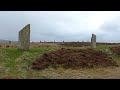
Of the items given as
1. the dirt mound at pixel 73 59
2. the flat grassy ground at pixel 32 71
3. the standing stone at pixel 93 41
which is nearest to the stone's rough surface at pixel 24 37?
the flat grassy ground at pixel 32 71

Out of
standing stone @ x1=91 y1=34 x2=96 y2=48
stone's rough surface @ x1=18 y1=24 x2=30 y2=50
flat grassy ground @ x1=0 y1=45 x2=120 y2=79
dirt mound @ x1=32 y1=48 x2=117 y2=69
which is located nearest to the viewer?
flat grassy ground @ x1=0 y1=45 x2=120 y2=79

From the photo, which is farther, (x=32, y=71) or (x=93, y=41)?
(x=93, y=41)

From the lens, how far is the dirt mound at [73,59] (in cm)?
2131

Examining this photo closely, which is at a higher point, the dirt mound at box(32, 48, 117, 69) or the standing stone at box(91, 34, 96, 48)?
the standing stone at box(91, 34, 96, 48)

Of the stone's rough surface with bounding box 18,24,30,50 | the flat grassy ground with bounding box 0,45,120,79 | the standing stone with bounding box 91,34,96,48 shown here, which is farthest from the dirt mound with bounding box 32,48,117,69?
the standing stone with bounding box 91,34,96,48

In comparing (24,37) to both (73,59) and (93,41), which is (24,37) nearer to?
(73,59)

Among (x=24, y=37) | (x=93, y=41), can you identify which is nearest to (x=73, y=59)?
(x=24, y=37)

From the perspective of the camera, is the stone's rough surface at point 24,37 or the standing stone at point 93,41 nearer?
the stone's rough surface at point 24,37

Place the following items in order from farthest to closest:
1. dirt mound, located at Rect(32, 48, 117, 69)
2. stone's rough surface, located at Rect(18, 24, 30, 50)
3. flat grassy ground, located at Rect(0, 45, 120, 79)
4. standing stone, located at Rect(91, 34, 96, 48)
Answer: standing stone, located at Rect(91, 34, 96, 48) < stone's rough surface, located at Rect(18, 24, 30, 50) < dirt mound, located at Rect(32, 48, 117, 69) < flat grassy ground, located at Rect(0, 45, 120, 79)

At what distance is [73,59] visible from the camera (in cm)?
2311

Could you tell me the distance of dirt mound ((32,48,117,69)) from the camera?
21.3 m

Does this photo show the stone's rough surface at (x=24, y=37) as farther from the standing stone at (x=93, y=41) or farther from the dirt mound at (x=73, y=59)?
the standing stone at (x=93, y=41)

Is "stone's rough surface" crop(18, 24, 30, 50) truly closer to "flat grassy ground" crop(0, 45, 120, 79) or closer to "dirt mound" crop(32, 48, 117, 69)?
"flat grassy ground" crop(0, 45, 120, 79)
